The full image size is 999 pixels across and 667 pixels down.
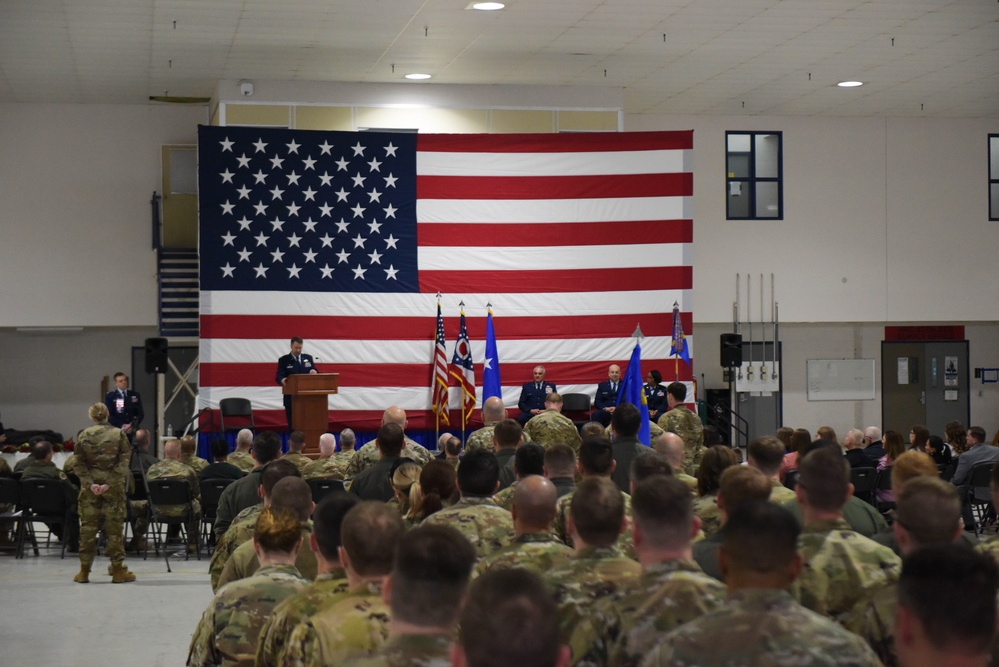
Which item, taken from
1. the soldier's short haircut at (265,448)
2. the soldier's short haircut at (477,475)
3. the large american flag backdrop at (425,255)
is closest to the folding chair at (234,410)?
the large american flag backdrop at (425,255)

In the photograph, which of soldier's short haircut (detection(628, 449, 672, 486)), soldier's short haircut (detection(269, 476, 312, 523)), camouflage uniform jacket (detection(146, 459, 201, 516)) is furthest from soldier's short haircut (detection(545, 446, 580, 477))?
camouflage uniform jacket (detection(146, 459, 201, 516))

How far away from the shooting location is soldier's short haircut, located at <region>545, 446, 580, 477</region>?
607 centimetres

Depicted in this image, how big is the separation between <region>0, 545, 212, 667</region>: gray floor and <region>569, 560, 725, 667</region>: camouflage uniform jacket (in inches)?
217

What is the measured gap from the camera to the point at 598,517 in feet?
11.7

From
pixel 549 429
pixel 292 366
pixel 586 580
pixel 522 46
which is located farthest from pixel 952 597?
pixel 522 46

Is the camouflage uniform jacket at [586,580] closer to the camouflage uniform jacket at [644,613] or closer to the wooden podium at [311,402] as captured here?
the camouflage uniform jacket at [644,613]

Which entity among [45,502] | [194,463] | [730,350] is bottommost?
[45,502]

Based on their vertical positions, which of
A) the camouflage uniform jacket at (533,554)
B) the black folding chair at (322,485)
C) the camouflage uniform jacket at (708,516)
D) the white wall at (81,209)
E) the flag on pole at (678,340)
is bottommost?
the black folding chair at (322,485)

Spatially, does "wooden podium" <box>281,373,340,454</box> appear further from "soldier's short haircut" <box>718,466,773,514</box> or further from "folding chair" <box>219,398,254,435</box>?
"soldier's short haircut" <box>718,466,773,514</box>

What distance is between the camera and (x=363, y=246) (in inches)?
654

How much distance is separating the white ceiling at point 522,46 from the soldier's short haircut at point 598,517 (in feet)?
36.5

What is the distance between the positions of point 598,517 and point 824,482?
95 cm

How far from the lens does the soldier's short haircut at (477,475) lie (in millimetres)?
5070

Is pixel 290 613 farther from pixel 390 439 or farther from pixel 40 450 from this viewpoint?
pixel 40 450
